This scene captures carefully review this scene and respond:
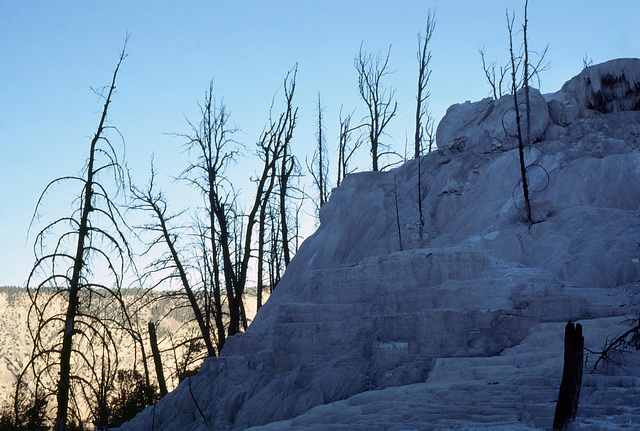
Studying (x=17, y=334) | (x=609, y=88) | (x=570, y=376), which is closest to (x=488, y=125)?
(x=609, y=88)

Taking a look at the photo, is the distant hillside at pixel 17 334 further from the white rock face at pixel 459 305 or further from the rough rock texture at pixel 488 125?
the white rock face at pixel 459 305

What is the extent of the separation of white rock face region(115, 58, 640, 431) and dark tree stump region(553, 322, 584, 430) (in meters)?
0.31

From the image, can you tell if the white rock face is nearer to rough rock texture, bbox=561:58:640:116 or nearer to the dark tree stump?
the dark tree stump

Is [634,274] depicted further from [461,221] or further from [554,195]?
[461,221]

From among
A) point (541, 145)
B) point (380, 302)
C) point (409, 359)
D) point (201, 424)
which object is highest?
point (541, 145)

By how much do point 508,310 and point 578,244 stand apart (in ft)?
13.9

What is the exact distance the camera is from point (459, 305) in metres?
13.3

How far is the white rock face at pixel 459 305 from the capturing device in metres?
9.46

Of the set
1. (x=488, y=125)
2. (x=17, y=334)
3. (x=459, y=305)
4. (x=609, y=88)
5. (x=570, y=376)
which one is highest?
(x=609, y=88)

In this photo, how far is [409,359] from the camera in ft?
40.6

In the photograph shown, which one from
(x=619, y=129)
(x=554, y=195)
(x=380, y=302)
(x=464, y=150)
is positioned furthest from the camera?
(x=464, y=150)

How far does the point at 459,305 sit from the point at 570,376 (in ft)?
20.6

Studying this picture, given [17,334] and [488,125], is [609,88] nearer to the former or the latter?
[488,125]

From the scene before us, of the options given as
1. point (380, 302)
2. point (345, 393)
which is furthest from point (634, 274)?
point (345, 393)
